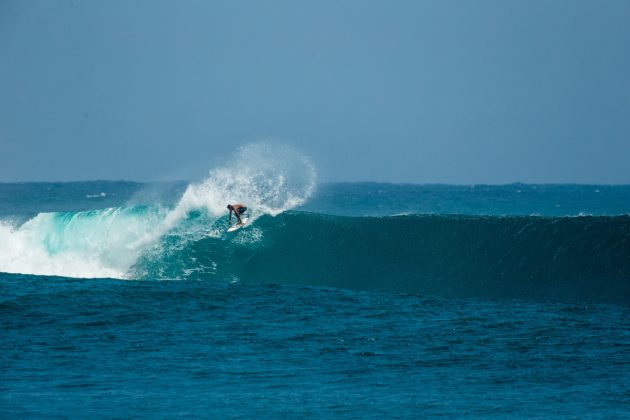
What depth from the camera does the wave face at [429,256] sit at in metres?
16.0

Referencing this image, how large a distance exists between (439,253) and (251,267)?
3.89 metres

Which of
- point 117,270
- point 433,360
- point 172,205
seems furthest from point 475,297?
point 172,205

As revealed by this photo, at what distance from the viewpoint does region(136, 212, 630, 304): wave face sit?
16.0 metres

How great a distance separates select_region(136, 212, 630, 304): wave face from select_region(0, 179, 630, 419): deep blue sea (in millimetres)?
45

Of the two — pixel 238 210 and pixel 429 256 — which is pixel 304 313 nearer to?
pixel 429 256

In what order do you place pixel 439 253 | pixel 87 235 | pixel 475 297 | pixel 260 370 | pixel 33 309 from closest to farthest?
pixel 260 370, pixel 33 309, pixel 475 297, pixel 439 253, pixel 87 235

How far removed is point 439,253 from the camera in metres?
17.8

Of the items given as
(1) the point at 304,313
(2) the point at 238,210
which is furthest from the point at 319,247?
(1) the point at 304,313

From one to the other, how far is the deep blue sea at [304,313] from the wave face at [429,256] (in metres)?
0.04

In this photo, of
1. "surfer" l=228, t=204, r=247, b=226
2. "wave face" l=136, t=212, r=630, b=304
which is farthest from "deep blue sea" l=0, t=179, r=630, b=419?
"surfer" l=228, t=204, r=247, b=226

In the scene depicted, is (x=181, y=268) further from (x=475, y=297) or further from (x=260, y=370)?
(x=260, y=370)

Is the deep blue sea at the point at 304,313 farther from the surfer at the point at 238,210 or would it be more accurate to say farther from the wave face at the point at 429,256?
the surfer at the point at 238,210

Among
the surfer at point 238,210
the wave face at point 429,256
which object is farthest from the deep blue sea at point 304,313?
the surfer at point 238,210

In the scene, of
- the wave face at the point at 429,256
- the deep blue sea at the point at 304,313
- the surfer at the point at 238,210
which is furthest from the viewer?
the surfer at the point at 238,210
